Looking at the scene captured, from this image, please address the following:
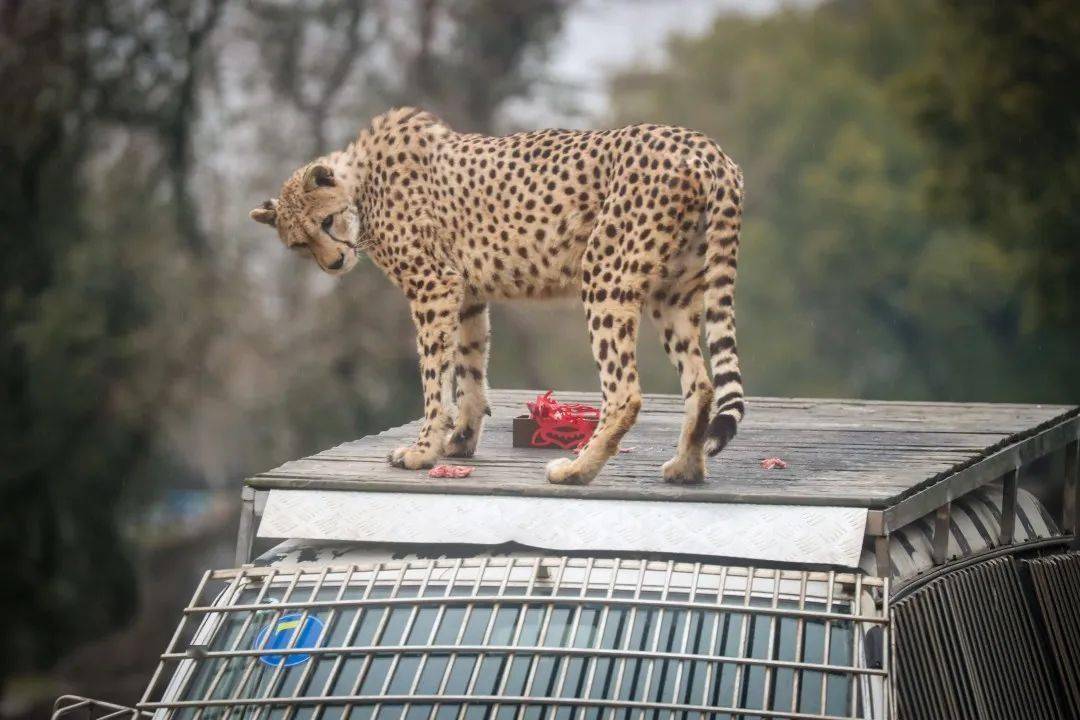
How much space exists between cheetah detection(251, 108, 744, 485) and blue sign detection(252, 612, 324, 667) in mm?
942

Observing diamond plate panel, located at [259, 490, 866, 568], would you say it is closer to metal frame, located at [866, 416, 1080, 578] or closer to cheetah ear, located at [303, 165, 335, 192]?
metal frame, located at [866, 416, 1080, 578]

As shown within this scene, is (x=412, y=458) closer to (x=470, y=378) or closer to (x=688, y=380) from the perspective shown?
(x=470, y=378)

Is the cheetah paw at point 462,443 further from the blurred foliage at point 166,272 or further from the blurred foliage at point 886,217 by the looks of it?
the blurred foliage at point 886,217

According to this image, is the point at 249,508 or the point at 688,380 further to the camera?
the point at 688,380

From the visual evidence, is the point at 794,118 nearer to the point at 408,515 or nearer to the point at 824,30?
the point at 824,30

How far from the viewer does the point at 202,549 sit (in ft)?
59.1

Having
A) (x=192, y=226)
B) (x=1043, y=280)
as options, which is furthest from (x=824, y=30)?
(x=192, y=226)

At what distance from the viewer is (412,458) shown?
17.6 ft

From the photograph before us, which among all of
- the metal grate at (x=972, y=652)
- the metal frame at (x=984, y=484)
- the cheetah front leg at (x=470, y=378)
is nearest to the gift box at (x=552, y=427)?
the cheetah front leg at (x=470, y=378)

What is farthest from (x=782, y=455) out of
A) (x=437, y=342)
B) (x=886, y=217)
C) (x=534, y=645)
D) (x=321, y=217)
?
(x=886, y=217)

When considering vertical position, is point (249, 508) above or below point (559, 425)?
above

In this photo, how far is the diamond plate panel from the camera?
172 inches

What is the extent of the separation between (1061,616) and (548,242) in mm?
2247

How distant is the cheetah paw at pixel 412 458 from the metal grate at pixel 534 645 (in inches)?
34.7
